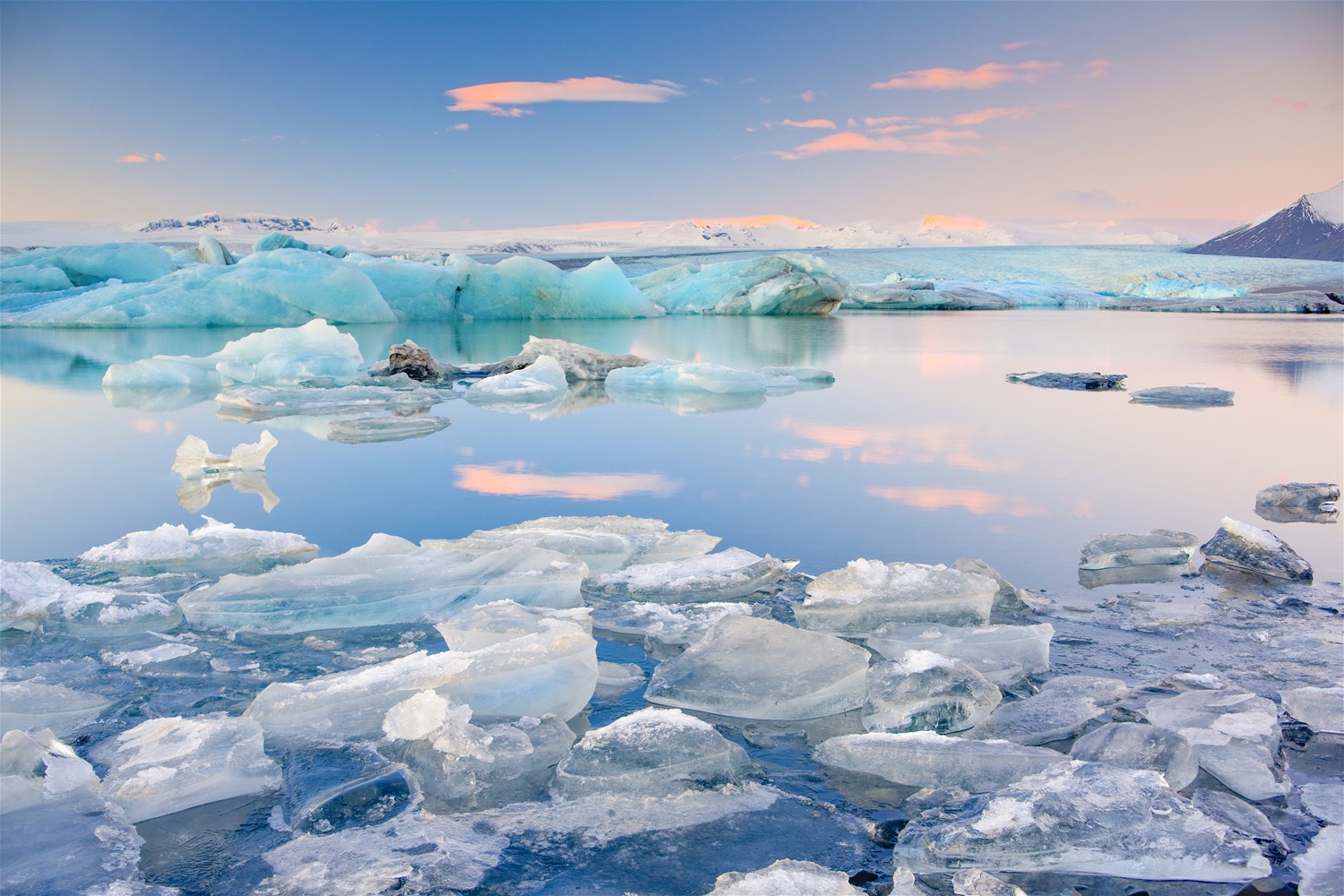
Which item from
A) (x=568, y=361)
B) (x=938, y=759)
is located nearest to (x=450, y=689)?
(x=938, y=759)

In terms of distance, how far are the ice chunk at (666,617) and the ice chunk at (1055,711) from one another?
2.07ft

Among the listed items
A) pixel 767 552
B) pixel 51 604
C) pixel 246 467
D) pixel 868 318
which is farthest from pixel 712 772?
pixel 868 318

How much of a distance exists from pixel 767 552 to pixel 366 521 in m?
1.40

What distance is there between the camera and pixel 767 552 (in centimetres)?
290

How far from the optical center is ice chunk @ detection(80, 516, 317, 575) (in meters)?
2.77

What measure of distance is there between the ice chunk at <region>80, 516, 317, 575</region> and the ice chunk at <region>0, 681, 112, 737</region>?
86 centimetres

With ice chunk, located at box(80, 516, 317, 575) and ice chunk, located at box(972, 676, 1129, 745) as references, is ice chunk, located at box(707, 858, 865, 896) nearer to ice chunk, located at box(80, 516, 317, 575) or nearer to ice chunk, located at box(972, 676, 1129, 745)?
ice chunk, located at box(972, 676, 1129, 745)

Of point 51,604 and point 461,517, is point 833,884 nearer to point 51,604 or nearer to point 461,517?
point 51,604

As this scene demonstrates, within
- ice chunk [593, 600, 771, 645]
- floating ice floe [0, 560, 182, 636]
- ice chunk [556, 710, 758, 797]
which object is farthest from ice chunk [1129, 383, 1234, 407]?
floating ice floe [0, 560, 182, 636]

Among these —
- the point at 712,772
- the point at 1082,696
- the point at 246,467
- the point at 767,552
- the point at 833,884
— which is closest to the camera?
the point at 833,884

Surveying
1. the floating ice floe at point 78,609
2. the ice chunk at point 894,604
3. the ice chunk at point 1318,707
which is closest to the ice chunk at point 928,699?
the ice chunk at point 894,604

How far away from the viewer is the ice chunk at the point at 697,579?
8.25 ft

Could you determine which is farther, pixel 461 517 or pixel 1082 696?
pixel 461 517

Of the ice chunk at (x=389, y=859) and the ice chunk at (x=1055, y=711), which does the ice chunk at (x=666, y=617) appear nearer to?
the ice chunk at (x=1055, y=711)
